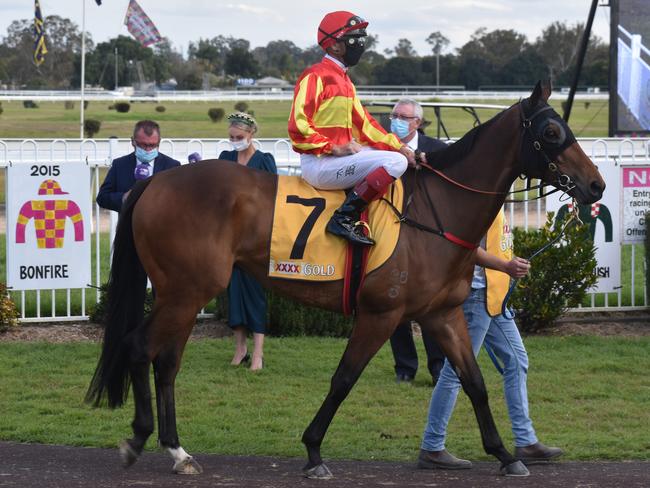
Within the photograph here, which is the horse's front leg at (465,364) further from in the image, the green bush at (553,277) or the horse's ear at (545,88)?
the green bush at (553,277)

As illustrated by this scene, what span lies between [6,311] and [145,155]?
2.25 m

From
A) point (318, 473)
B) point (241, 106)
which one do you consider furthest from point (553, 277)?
point (241, 106)

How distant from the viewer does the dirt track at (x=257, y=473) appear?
16.9 ft

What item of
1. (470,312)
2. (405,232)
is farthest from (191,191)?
(470,312)

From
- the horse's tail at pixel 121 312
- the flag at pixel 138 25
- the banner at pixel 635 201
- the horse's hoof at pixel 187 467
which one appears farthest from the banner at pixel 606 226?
the flag at pixel 138 25

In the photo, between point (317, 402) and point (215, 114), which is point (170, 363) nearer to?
point (317, 402)

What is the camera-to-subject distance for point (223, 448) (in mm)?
5938

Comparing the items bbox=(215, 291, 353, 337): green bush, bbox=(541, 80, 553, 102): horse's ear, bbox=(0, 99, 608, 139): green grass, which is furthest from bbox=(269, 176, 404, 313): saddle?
bbox=(0, 99, 608, 139): green grass

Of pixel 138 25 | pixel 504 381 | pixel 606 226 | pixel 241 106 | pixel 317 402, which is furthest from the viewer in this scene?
pixel 241 106

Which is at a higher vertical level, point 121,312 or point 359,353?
point 121,312

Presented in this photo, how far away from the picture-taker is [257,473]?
5348 millimetres

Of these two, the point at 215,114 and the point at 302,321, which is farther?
the point at 215,114

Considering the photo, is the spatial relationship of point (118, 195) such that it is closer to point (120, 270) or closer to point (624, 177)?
point (120, 270)

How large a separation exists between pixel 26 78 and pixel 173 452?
3559 inches
